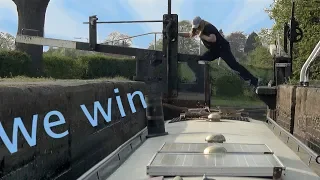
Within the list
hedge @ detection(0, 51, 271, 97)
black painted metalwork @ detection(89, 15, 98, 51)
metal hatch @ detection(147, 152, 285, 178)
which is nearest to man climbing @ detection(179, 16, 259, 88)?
black painted metalwork @ detection(89, 15, 98, 51)

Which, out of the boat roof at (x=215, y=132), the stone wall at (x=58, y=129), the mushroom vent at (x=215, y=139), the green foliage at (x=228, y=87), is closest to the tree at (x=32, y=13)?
the green foliage at (x=228, y=87)

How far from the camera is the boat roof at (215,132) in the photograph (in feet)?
13.6

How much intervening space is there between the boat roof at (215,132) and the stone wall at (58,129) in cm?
73

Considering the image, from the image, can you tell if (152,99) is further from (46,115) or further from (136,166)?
(136,166)

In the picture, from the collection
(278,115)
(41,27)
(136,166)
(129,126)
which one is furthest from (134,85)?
(41,27)

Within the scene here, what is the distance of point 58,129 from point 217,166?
2.12m

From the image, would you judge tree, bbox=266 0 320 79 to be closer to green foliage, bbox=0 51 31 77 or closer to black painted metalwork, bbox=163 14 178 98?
green foliage, bbox=0 51 31 77

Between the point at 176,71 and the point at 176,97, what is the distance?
572mm

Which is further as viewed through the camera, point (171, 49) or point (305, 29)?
point (305, 29)

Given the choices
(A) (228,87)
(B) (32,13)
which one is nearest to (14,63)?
(B) (32,13)

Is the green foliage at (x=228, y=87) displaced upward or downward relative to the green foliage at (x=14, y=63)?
downward

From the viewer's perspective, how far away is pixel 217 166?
3.69 metres

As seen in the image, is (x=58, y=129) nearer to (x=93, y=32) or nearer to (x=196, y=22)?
(x=196, y=22)

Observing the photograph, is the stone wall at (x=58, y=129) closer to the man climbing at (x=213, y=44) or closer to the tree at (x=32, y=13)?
the man climbing at (x=213, y=44)
